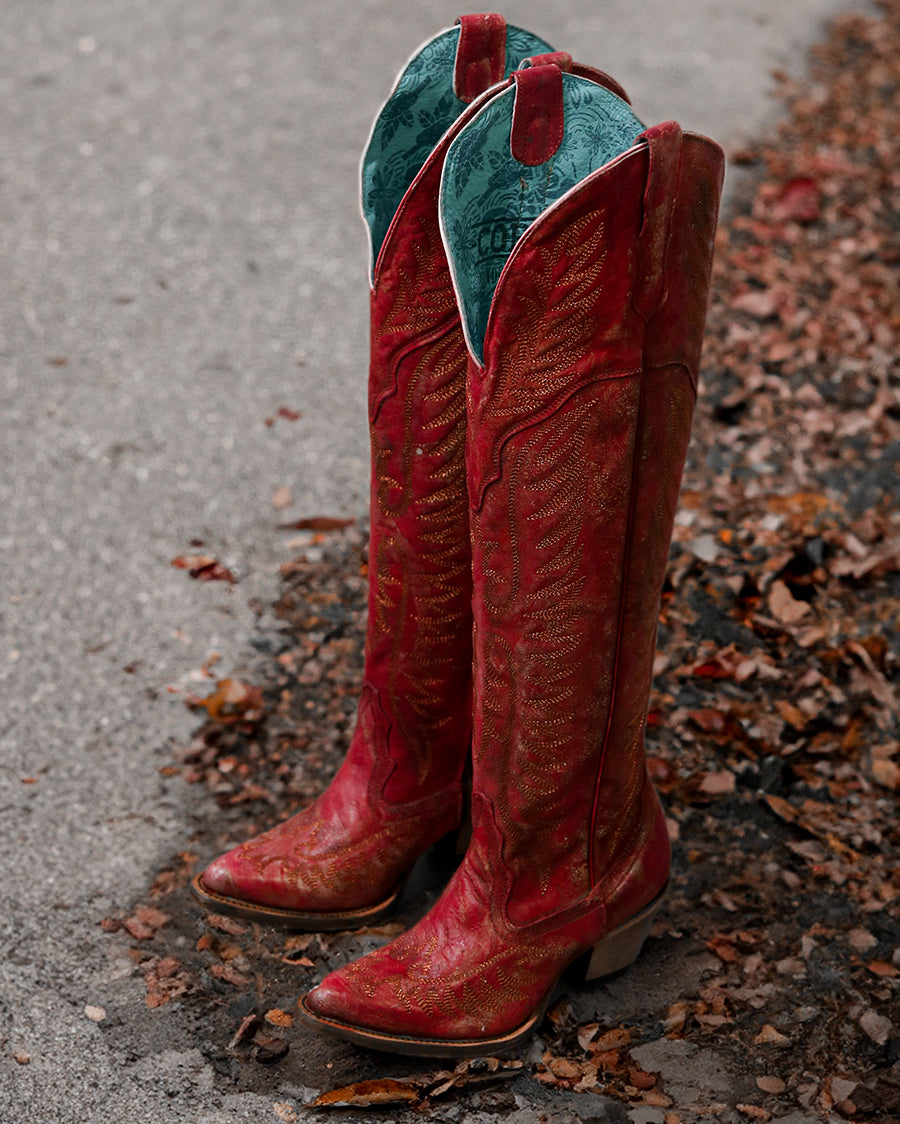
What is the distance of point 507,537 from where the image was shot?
1.61 metres

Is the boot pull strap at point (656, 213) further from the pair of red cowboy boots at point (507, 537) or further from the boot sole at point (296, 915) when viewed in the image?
the boot sole at point (296, 915)

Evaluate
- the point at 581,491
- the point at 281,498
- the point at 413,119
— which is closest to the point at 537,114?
the point at 413,119

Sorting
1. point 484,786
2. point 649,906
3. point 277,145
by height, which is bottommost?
point 649,906

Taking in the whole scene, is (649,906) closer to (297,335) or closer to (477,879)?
(477,879)

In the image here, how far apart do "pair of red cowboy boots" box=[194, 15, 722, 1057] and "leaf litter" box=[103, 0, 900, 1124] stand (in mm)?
123

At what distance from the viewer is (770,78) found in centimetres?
541

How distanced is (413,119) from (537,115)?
0.33 m

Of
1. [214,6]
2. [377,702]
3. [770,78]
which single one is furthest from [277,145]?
[377,702]

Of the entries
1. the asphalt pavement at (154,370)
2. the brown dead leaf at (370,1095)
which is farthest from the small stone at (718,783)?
the asphalt pavement at (154,370)

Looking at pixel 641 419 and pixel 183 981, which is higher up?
pixel 641 419

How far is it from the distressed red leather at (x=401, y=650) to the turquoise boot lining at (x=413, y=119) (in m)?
0.13

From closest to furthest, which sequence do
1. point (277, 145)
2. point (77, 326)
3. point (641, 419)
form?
1. point (641, 419)
2. point (77, 326)
3. point (277, 145)

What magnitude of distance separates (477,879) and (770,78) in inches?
185

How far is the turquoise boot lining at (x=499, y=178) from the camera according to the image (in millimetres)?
1500
